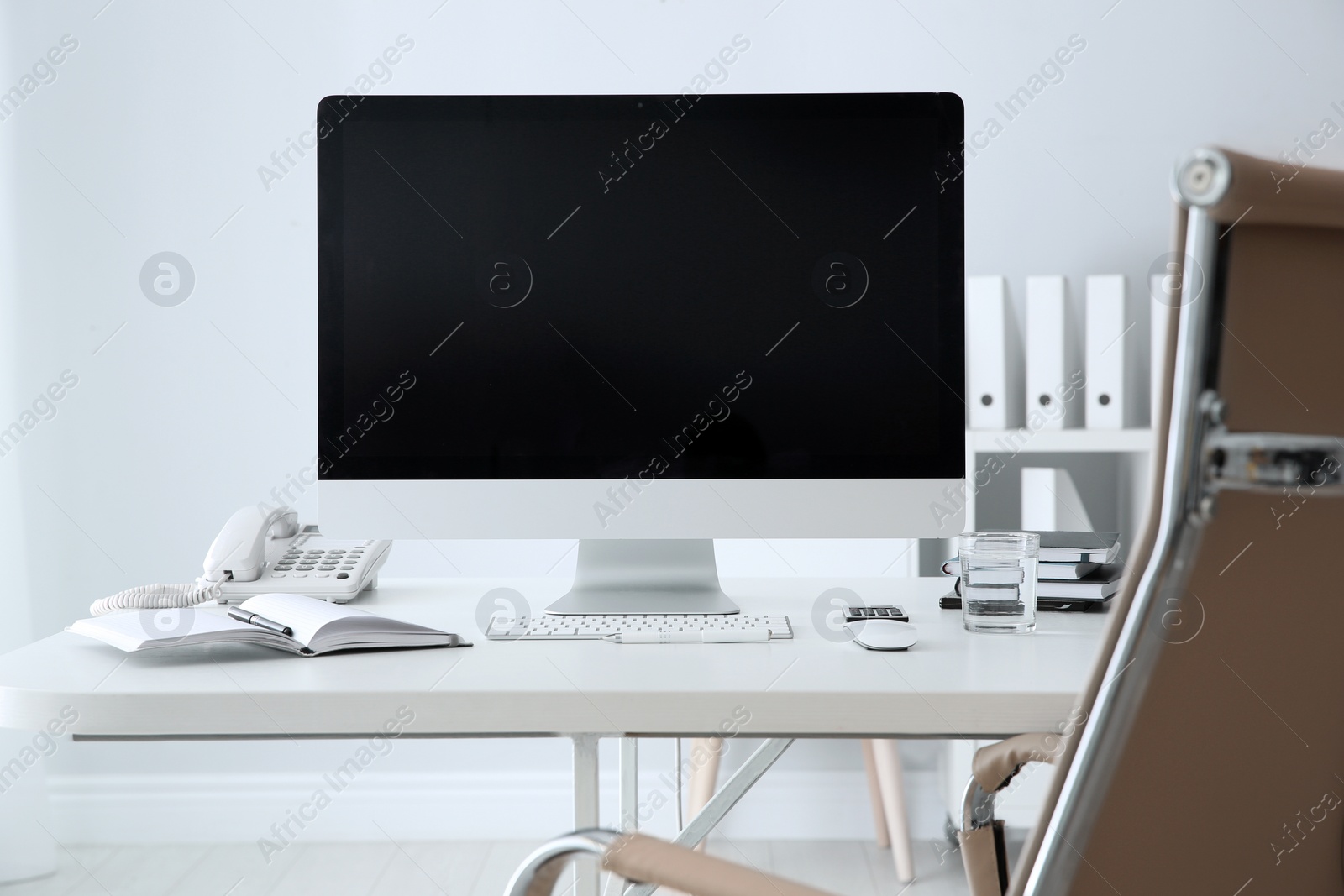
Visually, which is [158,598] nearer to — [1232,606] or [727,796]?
[727,796]

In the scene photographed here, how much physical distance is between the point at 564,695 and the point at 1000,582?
0.53 meters

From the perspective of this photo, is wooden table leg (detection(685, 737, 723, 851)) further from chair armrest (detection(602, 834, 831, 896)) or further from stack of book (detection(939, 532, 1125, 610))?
chair armrest (detection(602, 834, 831, 896))

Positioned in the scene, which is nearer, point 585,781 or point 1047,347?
point 585,781

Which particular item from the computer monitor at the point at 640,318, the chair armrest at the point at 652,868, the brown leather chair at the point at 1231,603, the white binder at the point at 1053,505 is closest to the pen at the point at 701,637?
the computer monitor at the point at 640,318

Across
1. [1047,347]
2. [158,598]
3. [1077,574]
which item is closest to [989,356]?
[1047,347]

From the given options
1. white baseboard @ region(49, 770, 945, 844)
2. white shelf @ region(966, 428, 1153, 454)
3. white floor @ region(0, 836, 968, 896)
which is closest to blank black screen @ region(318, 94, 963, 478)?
white shelf @ region(966, 428, 1153, 454)

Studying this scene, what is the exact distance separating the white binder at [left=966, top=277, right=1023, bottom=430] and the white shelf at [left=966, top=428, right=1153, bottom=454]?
35 mm

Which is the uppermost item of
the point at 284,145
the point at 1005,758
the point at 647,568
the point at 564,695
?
the point at 284,145

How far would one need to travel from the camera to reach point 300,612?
1.03 meters

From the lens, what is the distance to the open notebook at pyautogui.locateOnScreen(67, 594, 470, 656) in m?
0.94

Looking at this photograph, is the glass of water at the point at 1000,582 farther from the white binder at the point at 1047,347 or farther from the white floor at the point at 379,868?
the white floor at the point at 379,868

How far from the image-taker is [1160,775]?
445mm

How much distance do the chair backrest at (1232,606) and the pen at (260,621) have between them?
75 cm

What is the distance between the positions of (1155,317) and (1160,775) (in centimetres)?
174
